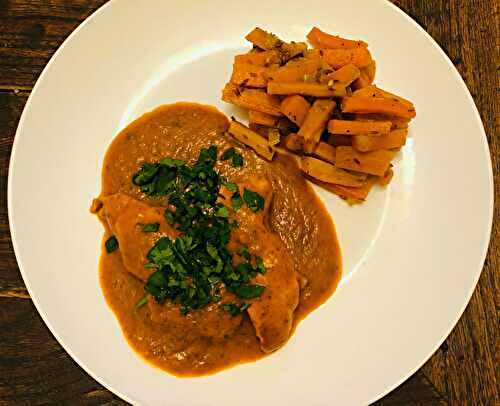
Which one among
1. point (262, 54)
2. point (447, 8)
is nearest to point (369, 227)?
point (262, 54)

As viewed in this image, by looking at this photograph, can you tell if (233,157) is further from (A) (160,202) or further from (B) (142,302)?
(B) (142,302)

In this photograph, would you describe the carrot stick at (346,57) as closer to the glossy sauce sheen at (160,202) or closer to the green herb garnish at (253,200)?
the glossy sauce sheen at (160,202)

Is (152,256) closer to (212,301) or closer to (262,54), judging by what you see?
(212,301)

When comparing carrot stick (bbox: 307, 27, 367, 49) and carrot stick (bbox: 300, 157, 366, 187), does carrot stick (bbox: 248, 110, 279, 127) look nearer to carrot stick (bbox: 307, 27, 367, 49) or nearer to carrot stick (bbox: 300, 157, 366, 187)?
carrot stick (bbox: 300, 157, 366, 187)

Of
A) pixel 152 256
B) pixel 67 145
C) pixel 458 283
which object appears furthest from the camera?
pixel 67 145

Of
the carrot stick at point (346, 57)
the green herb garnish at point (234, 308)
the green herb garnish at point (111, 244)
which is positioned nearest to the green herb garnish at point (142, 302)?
the green herb garnish at point (111, 244)

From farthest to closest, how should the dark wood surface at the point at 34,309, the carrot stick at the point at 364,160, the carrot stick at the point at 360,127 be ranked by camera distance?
1. the dark wood surface at the point at 34,309
2. the carrot stick at the point at 364,160
3. the carrot stick at the point at 360,127

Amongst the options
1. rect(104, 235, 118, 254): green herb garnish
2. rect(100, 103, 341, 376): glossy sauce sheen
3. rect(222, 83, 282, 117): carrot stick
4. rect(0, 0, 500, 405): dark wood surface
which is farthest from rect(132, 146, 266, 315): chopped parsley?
rect(0, 0, 500, 405): dark wood surface
